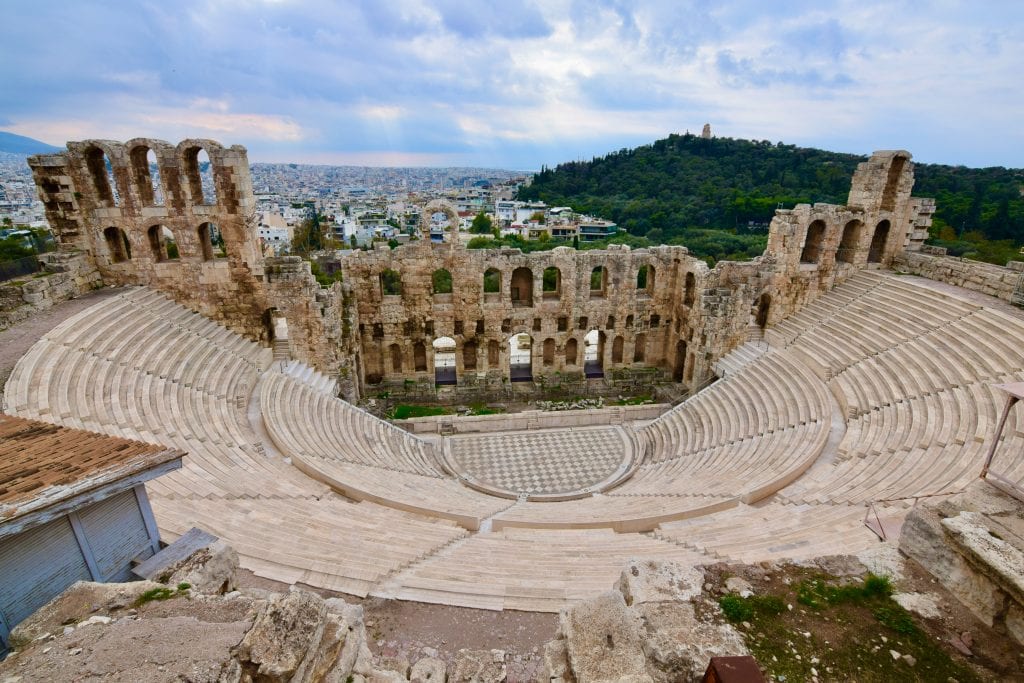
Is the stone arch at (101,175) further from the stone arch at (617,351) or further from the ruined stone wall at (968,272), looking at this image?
the ruined stone wall at (968,272)

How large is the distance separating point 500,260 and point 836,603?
55.9ft

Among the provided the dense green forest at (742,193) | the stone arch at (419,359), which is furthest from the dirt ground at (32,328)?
the dense green forest at (742,193)

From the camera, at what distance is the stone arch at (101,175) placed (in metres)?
16.7

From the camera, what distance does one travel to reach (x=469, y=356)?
75.6 feet

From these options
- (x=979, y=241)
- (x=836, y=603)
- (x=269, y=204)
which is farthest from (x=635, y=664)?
(x=269, y=204)

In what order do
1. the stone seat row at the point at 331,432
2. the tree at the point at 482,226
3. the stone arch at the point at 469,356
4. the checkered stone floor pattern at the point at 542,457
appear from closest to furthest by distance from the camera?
1. the stone seat row at the point at 331,432
2. the checkered stone floor pattern at the point at 542,457
3. the stone arch at the point at 469,356
4. the tree at the point at 482,226

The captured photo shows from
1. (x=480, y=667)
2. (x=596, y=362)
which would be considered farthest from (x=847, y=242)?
(x=480, y=667)

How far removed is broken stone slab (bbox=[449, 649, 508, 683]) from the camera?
17.7ft

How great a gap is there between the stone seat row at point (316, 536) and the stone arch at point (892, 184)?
2231 cm

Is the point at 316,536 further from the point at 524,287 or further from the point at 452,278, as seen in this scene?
the point at 524,287

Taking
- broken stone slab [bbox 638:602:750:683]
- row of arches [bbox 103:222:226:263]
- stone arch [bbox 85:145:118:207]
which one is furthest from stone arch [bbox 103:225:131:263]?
broken stone slab [bbox 638:602:750:683]

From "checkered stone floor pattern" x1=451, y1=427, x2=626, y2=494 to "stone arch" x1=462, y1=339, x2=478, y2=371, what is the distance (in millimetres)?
5090

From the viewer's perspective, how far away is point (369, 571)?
781 centimetres

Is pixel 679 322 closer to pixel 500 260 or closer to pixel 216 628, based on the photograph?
pixel 500 260
